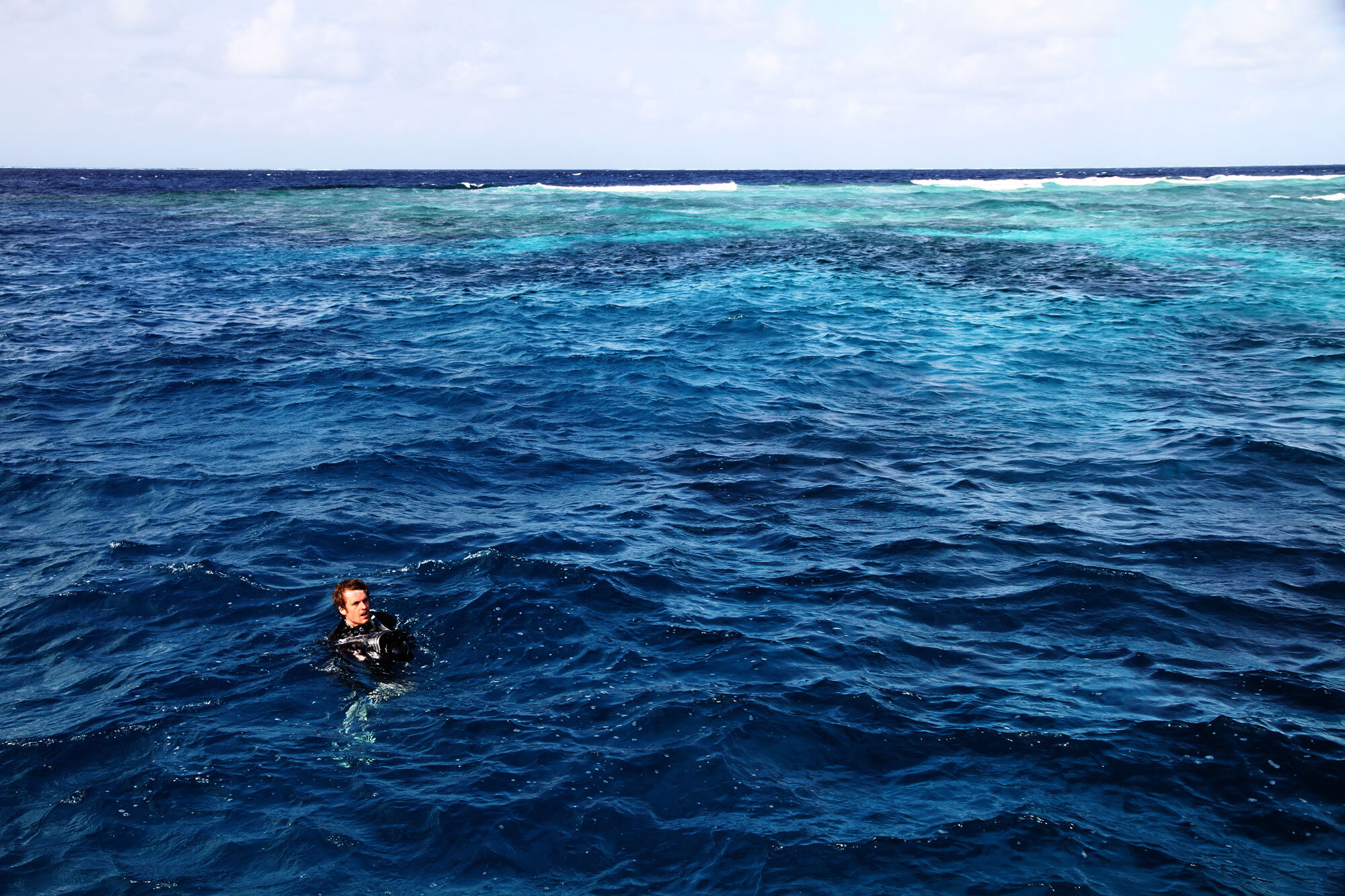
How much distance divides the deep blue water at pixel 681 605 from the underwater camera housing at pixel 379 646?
0.35 meters

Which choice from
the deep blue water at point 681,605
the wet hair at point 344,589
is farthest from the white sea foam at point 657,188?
the wet hair at point 344,589

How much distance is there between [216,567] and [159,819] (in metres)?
4.69

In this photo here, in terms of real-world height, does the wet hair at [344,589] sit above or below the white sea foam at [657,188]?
below

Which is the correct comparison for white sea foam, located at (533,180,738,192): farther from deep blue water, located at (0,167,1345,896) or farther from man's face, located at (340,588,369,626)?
man's face, located at (340,588,369,626)

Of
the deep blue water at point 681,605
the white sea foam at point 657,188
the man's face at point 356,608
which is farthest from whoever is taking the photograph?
the white sea foam at point 657,188

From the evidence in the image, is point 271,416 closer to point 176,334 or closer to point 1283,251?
point 176,334

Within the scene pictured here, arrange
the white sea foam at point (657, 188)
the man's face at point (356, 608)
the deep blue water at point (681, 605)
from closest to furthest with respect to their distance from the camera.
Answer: the deep blue water at point (681, 605)
the man's face at point (356, 608)
the white sea foam at point (657, 188)

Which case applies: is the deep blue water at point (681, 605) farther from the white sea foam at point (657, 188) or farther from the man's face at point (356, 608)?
the white sea foam at point (657, 188)

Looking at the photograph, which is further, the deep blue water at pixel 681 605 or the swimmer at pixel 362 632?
the swimmer at pixel 362 632

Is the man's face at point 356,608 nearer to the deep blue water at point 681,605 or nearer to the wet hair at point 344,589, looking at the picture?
the wet hair at point 344,589

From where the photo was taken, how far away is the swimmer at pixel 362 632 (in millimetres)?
9000

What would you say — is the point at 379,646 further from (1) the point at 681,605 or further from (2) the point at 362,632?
(1) the point at 681,605

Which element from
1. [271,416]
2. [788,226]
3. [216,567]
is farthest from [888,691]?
[788,226]

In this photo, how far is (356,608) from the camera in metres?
9.00
